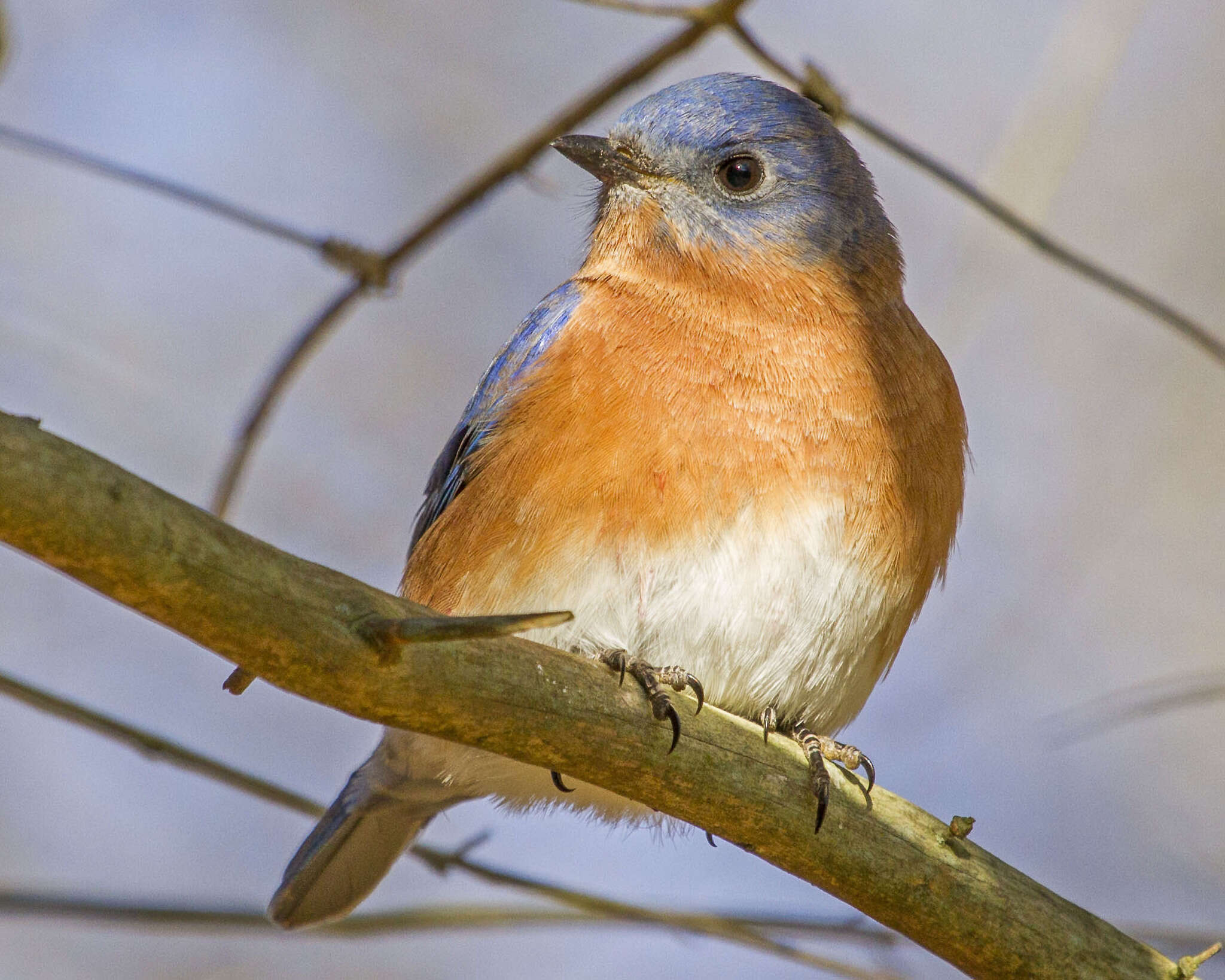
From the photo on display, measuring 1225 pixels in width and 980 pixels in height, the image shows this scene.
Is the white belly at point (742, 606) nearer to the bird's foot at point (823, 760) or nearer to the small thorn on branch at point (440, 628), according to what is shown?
the bird's foot at point (823, 760)

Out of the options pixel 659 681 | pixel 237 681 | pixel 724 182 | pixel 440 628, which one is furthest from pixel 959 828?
pixel 724 182

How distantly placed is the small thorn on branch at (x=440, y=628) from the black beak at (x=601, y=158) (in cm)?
221

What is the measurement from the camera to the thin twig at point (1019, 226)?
148 inches

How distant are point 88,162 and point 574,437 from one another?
160cm

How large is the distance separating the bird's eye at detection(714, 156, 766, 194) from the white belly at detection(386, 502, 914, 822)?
46.5 inches

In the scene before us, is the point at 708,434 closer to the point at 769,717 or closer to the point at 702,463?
the point at 702,463

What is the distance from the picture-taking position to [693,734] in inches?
109

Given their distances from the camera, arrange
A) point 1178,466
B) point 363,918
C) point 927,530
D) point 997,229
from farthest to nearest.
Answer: point 1178,466, point 997,229, point 363,918, point 927,530

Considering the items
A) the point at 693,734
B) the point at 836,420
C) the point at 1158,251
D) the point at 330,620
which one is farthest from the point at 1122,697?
the point at 1158,251

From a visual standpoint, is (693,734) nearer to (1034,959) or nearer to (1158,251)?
(1034,959)

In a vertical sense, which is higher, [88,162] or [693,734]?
[88,162]

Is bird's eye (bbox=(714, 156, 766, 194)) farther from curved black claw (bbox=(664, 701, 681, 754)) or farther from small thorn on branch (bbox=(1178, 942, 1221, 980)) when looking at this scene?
small thorn on branch (bbox=(1178, 942, 1221, 980))

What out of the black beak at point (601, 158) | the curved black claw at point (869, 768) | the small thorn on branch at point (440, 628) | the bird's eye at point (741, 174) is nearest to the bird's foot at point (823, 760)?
the curved black claw at point (869, 768)

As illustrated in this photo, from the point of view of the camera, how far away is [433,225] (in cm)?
400
